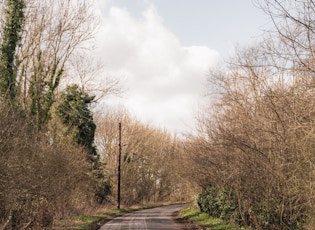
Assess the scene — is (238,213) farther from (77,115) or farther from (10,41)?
(77,115)

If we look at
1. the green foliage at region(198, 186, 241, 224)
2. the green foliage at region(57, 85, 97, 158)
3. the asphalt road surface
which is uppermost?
the green foliage at region(57, 85, 97, 158)

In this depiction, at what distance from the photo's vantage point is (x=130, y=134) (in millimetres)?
50406

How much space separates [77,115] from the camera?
108ft

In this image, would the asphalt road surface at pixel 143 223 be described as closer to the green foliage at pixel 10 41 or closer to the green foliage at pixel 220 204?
the green foliage at pixel 220 204

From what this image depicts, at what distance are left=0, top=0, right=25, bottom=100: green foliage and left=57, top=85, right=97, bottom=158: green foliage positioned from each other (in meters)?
11.0

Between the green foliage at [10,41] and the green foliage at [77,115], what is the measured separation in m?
11.0

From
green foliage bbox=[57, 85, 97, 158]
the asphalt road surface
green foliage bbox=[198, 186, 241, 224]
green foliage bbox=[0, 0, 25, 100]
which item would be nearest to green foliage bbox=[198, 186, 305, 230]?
green foliage bbox=[198, 186, 241, 224]

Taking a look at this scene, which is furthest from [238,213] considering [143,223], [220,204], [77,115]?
[77,115]

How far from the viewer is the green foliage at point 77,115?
107ft

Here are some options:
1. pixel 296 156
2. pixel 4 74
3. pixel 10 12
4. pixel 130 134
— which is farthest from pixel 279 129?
pixel 130 134

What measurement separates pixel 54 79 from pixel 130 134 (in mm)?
22816

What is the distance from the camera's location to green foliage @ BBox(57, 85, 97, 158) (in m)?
32.5

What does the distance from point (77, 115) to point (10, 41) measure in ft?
40.9

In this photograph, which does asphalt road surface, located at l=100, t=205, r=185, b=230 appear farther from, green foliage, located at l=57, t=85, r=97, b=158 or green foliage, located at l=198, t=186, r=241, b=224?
green foliage, located at l=57, t=85, r=97, b=158
